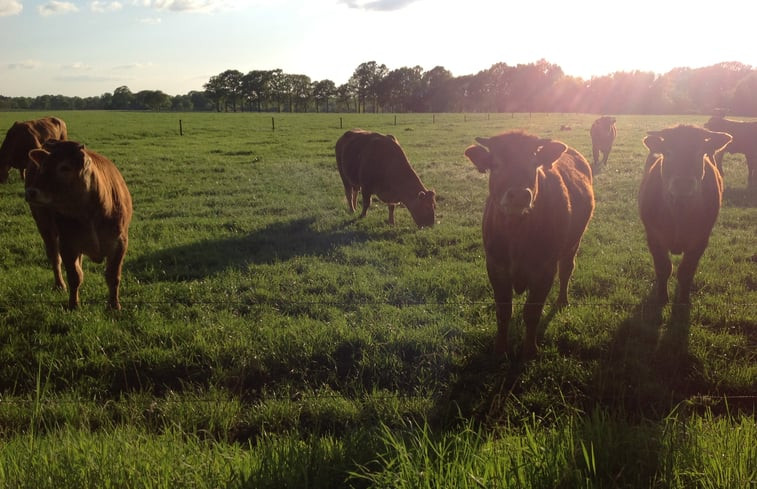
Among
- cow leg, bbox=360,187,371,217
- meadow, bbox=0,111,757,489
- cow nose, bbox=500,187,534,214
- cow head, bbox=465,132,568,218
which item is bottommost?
meadow, bbox=0,111,757,489

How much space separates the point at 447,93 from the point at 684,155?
11574cm

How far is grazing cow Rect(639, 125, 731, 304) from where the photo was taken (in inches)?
214

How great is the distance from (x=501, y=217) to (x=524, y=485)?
8.83 ft

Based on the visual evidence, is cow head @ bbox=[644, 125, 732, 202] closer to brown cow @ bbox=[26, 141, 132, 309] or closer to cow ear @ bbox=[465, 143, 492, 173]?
cow ear @ bbox=[465, 143, 492, 173]

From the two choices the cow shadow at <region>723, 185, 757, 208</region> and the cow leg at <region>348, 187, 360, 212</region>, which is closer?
the cow shadow at <region>723, 185, 757, 208</region>

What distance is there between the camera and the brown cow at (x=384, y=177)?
33.3ft

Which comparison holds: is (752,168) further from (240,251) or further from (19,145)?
(19,145)

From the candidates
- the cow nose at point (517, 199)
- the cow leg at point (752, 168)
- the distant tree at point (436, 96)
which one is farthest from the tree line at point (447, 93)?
the cow nose at point (517, 199)

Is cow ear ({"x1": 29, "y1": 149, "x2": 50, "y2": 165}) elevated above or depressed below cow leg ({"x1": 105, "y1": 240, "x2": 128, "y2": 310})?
above

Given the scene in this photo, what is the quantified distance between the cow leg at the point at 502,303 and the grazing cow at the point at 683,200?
2.25 metres

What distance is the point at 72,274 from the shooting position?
565cm

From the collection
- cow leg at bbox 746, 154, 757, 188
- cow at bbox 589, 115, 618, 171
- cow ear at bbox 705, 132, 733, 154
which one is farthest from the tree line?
cow ear at bbox 705, 132, 733, 154

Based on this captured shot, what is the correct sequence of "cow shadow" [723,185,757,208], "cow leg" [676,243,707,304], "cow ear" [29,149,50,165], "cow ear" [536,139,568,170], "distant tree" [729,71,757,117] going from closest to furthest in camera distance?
"cow ear" [536,139,568,170], "cow ear" [29,149,50,165], "cow leg" [676,243,707,304], "cow shadow" [723,185,757,208], "distant tree" [729,71,757,117]

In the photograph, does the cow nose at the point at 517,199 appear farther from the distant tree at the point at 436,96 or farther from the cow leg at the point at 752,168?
the distant tree at the point at 436,96
